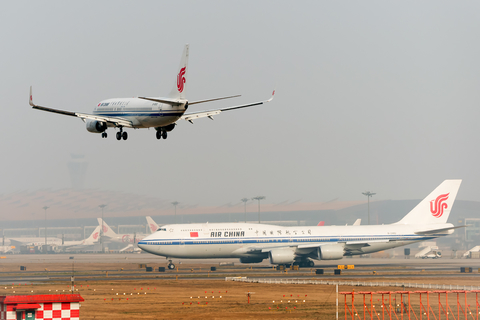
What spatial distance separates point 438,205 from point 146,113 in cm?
6439

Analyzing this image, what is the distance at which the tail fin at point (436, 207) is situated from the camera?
3553 inches

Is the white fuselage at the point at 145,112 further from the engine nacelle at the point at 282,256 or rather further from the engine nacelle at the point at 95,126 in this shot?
the engine nacelle at the point at 282,256

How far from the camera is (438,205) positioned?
91.4m

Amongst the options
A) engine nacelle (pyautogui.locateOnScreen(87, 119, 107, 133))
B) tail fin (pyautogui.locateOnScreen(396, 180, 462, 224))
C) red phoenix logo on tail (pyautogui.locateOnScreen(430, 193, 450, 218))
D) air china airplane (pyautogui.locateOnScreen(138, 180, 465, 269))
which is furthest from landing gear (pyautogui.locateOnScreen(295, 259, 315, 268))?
engine nacelle (pyautogui.locateOnScreen(87, 119, 107, 133))

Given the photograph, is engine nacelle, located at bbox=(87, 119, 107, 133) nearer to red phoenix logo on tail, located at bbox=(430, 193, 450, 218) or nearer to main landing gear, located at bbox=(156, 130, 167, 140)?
main landing gear, located at bbox=(156, 130, 167, 140)

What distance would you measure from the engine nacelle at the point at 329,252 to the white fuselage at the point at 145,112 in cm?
4845

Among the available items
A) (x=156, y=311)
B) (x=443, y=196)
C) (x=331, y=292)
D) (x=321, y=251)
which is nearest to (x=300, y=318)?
(x=156, y=311)

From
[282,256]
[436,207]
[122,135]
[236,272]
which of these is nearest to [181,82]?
[122,135]

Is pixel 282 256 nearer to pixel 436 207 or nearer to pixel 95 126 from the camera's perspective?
pixel 436 207

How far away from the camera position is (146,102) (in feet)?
136

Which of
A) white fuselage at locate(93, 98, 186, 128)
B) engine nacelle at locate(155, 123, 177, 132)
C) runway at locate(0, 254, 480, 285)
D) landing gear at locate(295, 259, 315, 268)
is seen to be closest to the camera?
white fuselage at locate(93, 98, 186, 128)

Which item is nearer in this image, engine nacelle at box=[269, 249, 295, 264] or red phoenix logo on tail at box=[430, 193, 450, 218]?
engine nacelle at box=[269, 249, 295, 264]

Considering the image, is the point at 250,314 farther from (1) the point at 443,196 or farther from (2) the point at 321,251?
(1) the point at 443,196

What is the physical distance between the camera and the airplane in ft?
132
